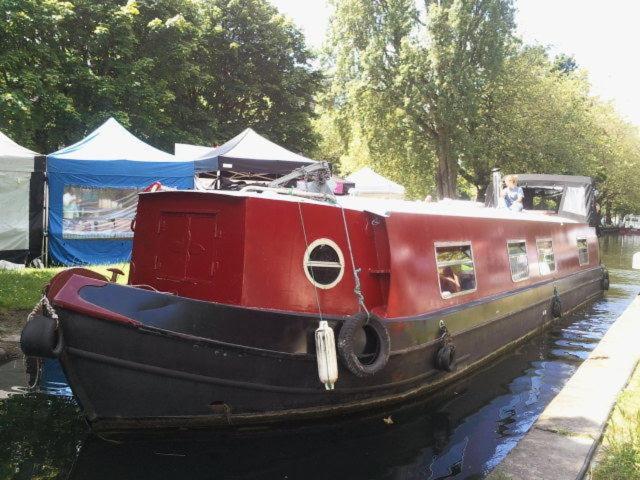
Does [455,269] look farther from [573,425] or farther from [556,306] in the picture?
[556,306]

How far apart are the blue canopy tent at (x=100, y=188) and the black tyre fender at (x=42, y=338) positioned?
833 cm

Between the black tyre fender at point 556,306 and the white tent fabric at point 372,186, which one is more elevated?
the white tent fabric at point 372,186

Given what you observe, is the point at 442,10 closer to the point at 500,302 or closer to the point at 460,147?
the point at 460,147

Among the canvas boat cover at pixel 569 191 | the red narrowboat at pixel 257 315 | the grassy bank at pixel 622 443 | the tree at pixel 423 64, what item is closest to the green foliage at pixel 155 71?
the tree at pixel 423 64

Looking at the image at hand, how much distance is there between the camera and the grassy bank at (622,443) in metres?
3.17

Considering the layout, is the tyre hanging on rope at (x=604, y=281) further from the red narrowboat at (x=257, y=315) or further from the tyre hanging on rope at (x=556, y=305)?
the red narrowboat at (x=257, y=315)

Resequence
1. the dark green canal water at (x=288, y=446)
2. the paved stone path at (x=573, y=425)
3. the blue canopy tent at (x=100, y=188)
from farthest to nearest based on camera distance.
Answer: the blue canopy tent at (x=100, y=188) < the dark green canal water at (x=288, y=446) < the paved stone path at (x=573, y=425)

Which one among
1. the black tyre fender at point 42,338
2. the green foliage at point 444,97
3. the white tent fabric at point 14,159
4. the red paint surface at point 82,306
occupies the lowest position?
the black tyre fender at point 42,338

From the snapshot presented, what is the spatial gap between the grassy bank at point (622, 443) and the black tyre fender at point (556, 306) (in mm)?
5210

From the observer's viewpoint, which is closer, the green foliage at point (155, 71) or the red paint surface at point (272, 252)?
the red paint surface at point (272, 252)

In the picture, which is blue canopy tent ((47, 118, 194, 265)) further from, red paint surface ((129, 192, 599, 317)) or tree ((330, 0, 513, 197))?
tree ((330, 0, 513, 197))

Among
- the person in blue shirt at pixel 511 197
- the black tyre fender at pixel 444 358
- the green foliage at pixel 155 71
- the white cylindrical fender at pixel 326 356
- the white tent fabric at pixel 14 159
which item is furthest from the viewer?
the green foliage at pixel 155 71

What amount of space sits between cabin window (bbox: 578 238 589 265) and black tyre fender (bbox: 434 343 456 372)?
7.28 m

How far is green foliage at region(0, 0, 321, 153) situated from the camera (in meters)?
17.1
